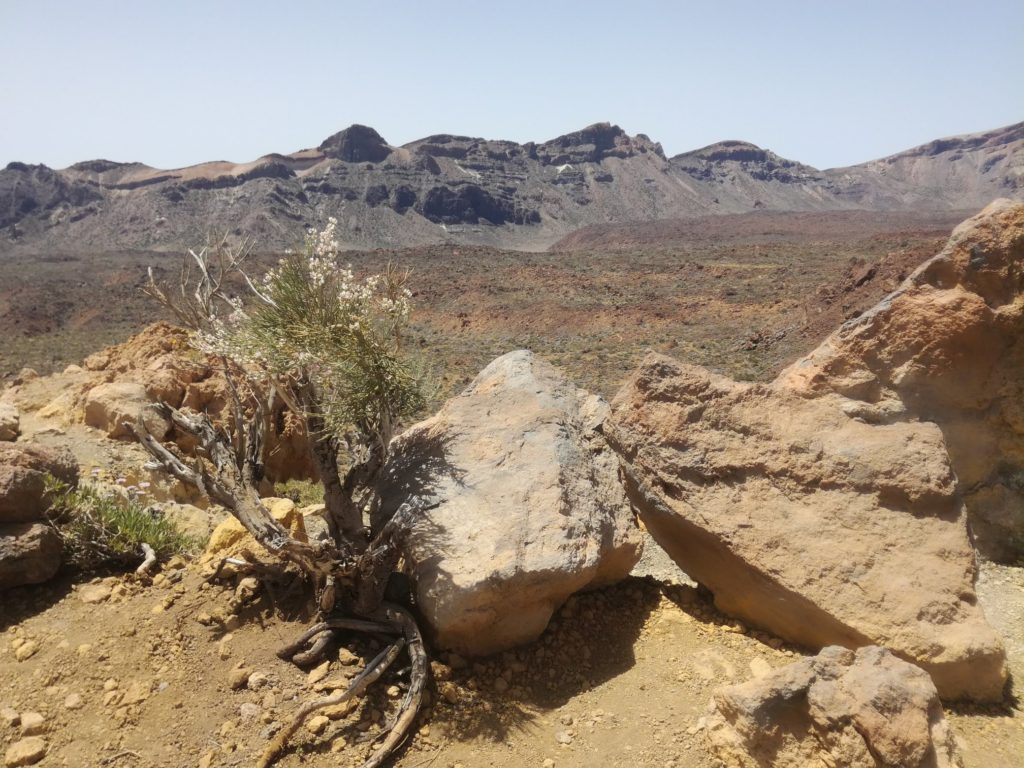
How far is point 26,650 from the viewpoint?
399 centimetres

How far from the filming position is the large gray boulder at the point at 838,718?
297cm

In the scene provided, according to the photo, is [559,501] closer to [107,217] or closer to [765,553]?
[765,553]

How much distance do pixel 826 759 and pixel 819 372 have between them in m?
→ 3.01

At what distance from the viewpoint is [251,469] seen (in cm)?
505

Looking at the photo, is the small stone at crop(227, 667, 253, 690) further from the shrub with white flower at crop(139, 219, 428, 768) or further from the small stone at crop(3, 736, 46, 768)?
the small stone at crop(3, 736, 46, 768)

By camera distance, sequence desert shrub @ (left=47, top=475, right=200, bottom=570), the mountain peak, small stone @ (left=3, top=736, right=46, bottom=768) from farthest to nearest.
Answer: the mountain peak < desert shrub @ (left=47, top=475, right=200, bottom=570) < small stone @ (left=3, top=736, right=46, bottom=768)

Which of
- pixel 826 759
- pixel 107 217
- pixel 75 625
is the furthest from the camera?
pixel 107 217

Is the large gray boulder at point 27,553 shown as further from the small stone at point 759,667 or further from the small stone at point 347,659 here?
the small stone at point 759,667

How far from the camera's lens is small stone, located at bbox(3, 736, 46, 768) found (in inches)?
131

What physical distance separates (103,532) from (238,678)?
5.74 ft

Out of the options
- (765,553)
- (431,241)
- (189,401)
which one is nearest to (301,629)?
(765,553)

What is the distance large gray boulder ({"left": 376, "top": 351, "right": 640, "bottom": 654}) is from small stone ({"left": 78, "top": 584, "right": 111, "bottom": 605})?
1.87 meters

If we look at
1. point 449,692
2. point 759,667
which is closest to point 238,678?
point 449,692

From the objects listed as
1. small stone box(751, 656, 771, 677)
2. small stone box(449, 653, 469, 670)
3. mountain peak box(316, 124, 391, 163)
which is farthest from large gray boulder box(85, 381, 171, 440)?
mountain peak box(316, 124, 391, 163)
